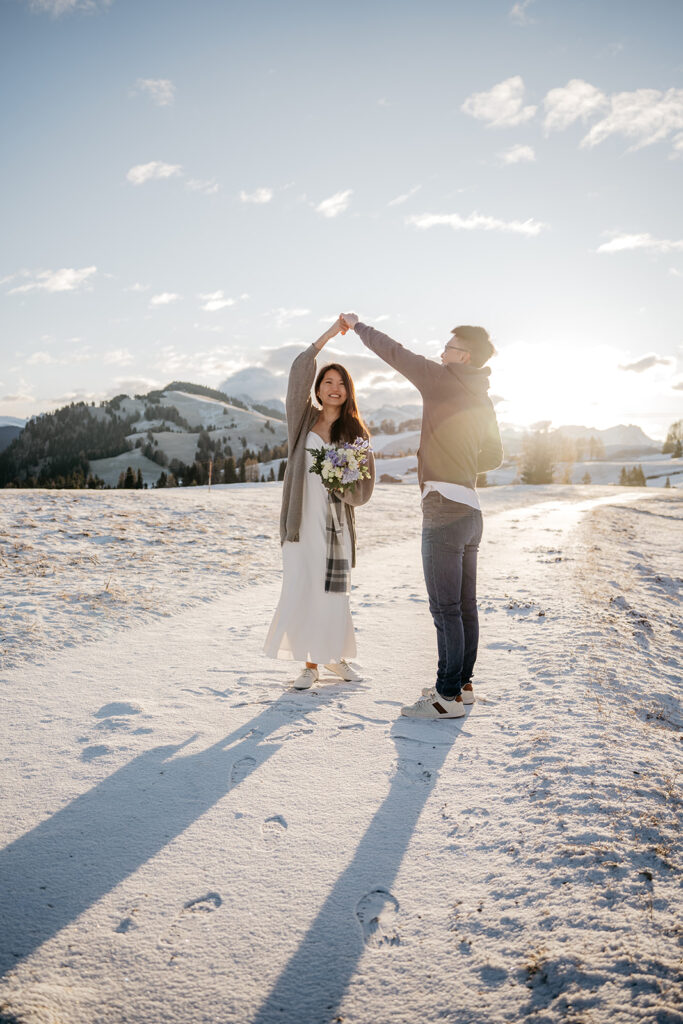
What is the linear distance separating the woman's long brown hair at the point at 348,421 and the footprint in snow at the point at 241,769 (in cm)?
293

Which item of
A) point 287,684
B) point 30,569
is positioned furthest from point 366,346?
point 30,569

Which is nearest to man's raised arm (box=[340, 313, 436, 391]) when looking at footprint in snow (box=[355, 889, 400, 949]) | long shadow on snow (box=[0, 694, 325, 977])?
long shadow on snow (box=[0, 694, 325, 977])

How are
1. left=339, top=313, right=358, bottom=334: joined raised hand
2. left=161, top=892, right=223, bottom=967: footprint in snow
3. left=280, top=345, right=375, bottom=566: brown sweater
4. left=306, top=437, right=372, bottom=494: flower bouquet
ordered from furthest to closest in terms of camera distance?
left=280, top=345, right=375, bottom=566: brown sweater
left=306, top=437, right=372, bottom=494: flower bouquet
left=339, top=313, right=358, bottom=334: joined raised hand
left=161, top=892, right=223, bottom=967: footprint in snow

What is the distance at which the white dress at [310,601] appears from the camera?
205 inches

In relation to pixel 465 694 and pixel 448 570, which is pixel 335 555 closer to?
pixel 448 570

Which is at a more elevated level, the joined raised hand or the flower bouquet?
the joined raised hand

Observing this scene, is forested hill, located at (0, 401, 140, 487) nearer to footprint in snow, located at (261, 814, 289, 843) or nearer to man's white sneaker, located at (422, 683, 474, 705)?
man's white sneaker, located at (422, 683, 474, 705)

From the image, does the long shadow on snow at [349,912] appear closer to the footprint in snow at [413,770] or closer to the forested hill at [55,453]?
the footprint in snow at [413,770]

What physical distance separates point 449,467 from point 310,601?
1.88m

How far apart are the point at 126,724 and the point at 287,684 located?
4.96ft

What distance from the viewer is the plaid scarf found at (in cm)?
518

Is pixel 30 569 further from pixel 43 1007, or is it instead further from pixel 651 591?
pixel 651 591

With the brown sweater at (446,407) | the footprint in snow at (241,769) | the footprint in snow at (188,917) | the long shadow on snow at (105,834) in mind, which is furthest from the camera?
the brown sweater at (446,407)

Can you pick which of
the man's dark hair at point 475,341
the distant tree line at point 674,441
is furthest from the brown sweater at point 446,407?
the distant tree line at point 674,441
